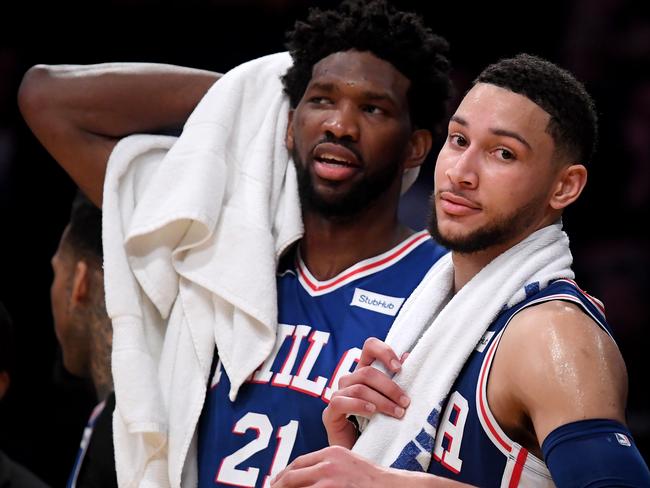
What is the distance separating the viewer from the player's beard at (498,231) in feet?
5.79

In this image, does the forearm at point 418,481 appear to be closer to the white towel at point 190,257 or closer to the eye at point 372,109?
the white towel at point 190,257

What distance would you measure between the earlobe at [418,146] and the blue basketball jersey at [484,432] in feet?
2.44

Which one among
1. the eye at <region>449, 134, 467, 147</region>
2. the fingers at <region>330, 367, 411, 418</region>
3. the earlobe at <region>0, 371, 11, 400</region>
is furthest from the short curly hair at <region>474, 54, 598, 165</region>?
the earlobe at <region>0, 371, 11, 400</region>

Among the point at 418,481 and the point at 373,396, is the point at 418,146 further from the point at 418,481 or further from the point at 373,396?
the point at 418,481

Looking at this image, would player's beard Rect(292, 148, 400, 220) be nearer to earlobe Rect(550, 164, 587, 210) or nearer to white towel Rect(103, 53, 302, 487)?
white towel Rect(103, 53, 302, 487)

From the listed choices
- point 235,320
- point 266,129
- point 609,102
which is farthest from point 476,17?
point 235,320

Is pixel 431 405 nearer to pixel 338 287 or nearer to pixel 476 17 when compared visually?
pixel 338 287

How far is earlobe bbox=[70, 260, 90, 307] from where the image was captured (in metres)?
2.75

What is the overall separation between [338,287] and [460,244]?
54 centimetres

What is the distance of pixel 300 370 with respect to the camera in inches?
85.0

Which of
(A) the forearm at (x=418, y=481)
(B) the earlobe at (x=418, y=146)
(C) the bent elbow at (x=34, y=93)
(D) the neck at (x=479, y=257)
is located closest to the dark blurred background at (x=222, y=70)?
(B) the earlobe at (x=418, y=146)

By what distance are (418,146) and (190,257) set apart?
576 millimetres

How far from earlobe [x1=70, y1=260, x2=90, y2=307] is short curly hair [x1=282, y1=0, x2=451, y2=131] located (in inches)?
29.3

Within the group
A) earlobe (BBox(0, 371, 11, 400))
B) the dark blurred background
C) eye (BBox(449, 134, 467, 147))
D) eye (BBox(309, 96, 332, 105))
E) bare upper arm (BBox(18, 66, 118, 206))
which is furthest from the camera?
the dark blurred background
